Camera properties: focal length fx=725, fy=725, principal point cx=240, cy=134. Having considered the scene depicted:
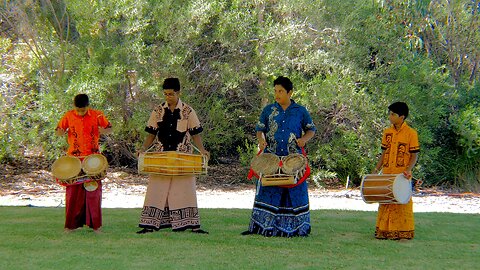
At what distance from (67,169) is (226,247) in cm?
196

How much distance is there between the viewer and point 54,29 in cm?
1397

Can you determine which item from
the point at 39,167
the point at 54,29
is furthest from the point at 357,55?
the point at 39,167

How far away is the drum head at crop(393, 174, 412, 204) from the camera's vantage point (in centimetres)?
753

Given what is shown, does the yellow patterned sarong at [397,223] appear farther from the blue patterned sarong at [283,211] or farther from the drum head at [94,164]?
the drum head at [94,164]

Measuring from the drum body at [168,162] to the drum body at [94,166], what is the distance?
45 cm

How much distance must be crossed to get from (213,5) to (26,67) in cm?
385

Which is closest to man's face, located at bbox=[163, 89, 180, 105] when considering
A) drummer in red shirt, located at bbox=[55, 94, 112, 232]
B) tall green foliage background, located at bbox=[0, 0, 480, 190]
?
drummer in red shirt, located at bbox=[55, 94, 112, 232]

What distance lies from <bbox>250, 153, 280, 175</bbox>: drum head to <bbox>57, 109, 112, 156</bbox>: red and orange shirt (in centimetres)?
181

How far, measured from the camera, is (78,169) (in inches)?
303

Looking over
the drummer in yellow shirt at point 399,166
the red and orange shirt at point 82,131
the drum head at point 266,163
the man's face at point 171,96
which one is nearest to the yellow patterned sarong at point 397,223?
the drummer in yellow shirt at point 399,166

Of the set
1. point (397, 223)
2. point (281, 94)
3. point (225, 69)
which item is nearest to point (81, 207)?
point (281, 94)

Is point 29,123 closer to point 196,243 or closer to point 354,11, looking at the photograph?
point 354,11

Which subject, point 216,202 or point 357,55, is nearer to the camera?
point 216,202

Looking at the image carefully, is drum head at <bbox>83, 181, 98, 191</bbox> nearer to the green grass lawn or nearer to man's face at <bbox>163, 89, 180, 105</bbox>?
the green grass lawn
